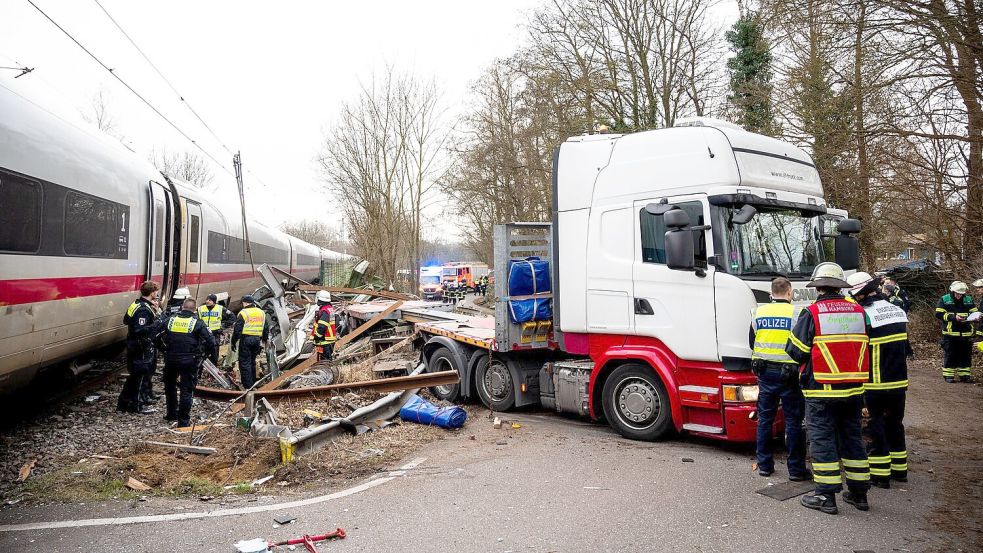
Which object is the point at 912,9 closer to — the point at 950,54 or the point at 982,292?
the point at 950,54

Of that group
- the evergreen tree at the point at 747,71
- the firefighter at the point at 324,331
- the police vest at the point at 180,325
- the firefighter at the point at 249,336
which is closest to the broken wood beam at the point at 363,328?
the firefighter at the point at 324,331

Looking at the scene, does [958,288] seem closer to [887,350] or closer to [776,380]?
[887,350]

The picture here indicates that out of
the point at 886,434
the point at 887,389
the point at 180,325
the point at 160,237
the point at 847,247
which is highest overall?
the point at 160,237

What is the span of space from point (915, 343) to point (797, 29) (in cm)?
917

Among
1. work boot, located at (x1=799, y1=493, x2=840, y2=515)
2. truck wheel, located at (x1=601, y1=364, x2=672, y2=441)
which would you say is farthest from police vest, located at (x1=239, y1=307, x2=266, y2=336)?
work boot, located at (x1=799, y1=493, x2=840, y2=515)

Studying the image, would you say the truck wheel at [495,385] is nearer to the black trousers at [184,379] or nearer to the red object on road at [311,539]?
the black trousers at [184,379]

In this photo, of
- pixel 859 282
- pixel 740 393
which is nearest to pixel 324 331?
pixel 740 393

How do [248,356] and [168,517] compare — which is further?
[248,356]

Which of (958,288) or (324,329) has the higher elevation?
(958,288)

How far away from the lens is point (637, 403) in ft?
21.1

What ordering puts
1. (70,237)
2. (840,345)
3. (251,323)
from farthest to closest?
1. (251,323)
2. (70,237)
3. (840,345)

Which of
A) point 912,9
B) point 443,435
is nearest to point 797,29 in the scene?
point 912,9

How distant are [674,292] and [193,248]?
10.5m

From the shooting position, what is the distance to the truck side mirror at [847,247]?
6.37 metres
